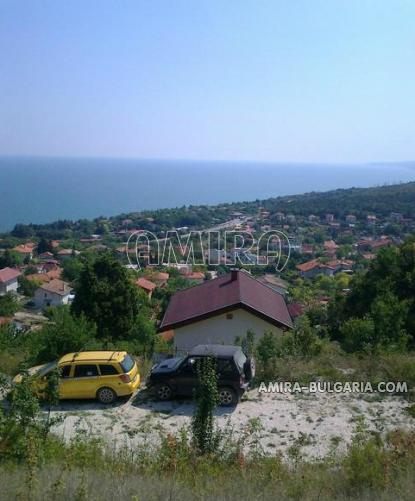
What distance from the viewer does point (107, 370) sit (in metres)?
7.70

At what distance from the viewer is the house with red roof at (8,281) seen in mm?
49938

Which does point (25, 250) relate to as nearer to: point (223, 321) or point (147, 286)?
point (147, 286)

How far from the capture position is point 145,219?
103188mm

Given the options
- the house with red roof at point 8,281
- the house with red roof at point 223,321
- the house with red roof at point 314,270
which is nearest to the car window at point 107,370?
the house with red roof at point 223,321

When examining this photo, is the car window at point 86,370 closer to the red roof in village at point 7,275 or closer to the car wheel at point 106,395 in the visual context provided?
the car wheel at point 106,395

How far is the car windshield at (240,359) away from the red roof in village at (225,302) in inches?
146

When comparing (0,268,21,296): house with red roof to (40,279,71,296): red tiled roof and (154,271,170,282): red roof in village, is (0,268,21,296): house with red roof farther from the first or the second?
(154,271,170,282): red roof in village

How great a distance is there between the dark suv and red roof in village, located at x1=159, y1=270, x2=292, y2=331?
368 centimetres

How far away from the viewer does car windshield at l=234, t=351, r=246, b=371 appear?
296 inches

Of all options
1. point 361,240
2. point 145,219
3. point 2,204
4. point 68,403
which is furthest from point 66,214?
point 68,403

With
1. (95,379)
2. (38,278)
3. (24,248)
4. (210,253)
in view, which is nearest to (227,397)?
(95,379)

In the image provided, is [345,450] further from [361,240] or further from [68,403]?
[361,240]

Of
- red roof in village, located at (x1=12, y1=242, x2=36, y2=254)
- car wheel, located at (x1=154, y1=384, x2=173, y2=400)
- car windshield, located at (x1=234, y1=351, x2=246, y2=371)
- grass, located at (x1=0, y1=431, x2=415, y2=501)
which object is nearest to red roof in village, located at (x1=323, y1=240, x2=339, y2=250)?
red roof in village, located at (x1=12, y1=242, x2=36, y2=254)

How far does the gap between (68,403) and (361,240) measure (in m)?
83.4
